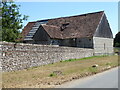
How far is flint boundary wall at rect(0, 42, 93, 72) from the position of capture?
15.0 m

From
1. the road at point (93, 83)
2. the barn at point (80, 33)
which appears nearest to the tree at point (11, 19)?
the barn at point (80, 33)

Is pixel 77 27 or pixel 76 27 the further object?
pixel 76 27

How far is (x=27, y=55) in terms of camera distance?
17375 millimetres

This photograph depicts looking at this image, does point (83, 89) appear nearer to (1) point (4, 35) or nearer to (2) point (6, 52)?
(2) point (6, 52)

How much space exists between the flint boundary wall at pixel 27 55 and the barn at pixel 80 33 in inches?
458

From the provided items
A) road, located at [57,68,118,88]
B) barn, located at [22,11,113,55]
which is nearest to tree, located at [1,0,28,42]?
barn, located at [22,11,113,55]

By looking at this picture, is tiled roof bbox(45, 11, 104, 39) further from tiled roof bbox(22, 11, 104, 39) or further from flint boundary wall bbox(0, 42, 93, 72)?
flint boundary wall bbox(0, 42, 93, 72)

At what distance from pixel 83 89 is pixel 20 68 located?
881 cm

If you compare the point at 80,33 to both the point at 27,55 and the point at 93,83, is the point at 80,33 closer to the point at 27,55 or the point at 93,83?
the point at 27,55

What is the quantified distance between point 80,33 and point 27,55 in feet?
69.3

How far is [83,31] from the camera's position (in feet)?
122

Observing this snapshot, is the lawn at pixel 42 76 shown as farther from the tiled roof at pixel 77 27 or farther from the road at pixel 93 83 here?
the tiled roof at pixel 77 27

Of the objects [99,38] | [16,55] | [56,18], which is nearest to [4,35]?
[16,55]

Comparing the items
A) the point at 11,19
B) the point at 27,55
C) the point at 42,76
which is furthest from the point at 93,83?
the point at 11,19
